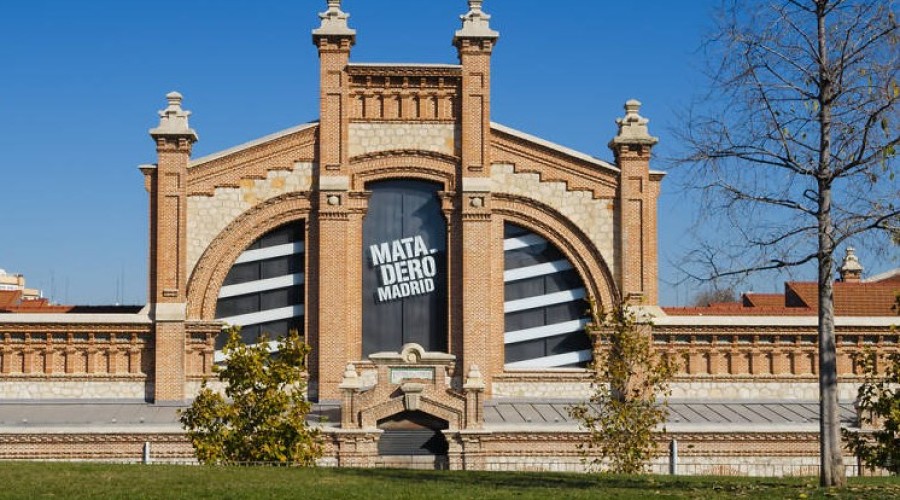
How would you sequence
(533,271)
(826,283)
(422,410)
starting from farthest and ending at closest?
1. (533,271)
2. (422,410)
3. (826,283)

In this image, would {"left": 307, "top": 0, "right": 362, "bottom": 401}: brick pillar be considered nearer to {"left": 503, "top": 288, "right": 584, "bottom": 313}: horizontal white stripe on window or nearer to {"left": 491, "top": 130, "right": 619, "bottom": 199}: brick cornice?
{"left": 503, "top": 288, "right": 584, "bottom": 313}: horizontal white stripe on window

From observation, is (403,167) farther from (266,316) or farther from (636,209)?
(636,209)

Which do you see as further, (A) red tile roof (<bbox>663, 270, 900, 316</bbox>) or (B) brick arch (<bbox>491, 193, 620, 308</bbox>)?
(A) red tile roof (<bbox>663, 270, 900, 316</bbox>)

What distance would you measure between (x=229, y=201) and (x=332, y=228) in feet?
10.3

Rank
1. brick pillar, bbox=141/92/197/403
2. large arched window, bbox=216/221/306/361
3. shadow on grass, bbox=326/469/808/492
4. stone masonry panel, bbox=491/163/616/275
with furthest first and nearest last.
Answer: stone masonry panel, bbox=491/163/616/275 → large arched window, bbox=216/221/306/361 → brick pillar, bbox=141/92/197/403 → shadow on grass, bbox=326/469/808/492

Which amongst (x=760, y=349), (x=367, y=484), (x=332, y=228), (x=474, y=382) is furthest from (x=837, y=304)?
(x=367, y=484)

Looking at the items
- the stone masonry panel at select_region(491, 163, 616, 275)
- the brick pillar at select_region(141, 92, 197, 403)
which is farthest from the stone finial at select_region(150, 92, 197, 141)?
the stone masonry panel at select_region(491, 163, 616, 275)

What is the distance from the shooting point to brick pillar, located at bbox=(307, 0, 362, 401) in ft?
106

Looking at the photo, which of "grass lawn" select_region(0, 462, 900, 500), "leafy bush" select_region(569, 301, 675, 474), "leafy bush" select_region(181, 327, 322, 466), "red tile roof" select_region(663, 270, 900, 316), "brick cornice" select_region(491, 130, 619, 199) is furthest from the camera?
"red tile roof" select_region(663, 270, 900, 316)

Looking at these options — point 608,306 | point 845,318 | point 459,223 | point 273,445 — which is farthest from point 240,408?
point 845,318

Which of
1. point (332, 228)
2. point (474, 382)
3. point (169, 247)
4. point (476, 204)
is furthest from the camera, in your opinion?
point (476, 204)

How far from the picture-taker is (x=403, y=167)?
33.2 metres

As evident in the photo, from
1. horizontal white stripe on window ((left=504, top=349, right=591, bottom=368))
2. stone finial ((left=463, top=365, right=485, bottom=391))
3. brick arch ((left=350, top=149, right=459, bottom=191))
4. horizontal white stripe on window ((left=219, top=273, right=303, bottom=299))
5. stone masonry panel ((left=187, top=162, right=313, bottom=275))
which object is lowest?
stone finial ((left=463, top=365, right=485, bottom=391))

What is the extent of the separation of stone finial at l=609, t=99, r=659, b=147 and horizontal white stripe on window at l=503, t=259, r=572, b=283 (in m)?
4.01
